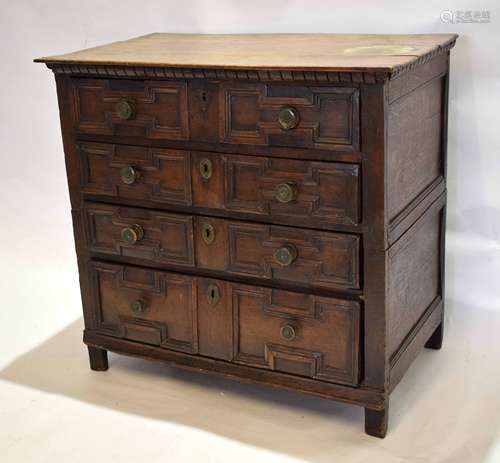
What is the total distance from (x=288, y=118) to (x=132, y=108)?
455 mm

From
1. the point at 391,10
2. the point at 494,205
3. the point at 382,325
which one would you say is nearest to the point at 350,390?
the point at 382,325

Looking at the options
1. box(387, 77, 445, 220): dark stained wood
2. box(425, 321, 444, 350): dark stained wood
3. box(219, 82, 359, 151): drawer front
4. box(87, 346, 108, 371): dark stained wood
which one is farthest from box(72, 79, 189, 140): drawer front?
box(425, 321, 444, 350): dark stained wood

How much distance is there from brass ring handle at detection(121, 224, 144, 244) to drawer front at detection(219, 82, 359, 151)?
1.27 ft

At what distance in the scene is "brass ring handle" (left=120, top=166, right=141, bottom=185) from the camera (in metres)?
2.63

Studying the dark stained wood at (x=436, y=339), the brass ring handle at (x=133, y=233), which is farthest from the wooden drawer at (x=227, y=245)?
the dark stained wood at (x=436, y=339)

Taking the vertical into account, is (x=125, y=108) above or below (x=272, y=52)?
below

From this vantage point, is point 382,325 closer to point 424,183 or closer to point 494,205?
point 424,183

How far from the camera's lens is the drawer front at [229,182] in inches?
94.0

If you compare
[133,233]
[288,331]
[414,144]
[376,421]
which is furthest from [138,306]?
[414,144]

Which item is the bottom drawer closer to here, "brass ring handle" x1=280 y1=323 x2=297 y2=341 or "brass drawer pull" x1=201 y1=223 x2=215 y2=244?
"brass ring handle" x1=280 y1=323 x2=297 y2=341

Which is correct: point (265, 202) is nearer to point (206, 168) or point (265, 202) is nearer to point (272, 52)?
point (206, 168)

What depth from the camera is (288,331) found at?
254 cm

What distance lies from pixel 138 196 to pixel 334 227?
0.57m

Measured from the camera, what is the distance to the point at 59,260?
148 inches
